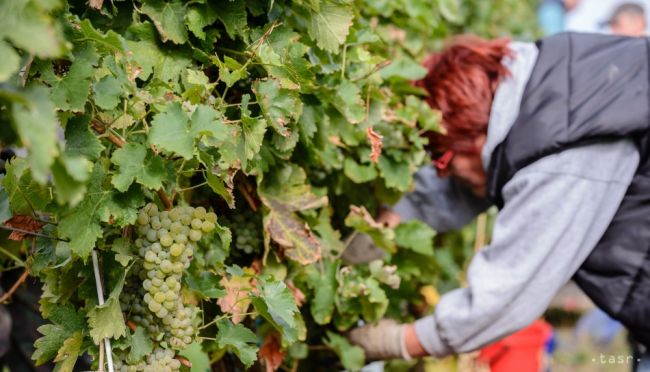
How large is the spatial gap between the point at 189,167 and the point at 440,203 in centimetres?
134

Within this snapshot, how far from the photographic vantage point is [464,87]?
208cm

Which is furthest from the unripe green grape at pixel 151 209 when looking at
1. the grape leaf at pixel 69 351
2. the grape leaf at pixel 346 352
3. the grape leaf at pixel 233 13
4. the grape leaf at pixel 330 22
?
the grape leaf at pixel 346 352

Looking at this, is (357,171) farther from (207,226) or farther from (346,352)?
(207,226)

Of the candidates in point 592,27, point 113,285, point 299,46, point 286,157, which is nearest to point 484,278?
point 286,157

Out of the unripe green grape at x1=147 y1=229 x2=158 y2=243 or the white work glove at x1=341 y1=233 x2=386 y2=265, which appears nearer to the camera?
the unripe green grape at x1=147 y1=229 x2=158 y2=243

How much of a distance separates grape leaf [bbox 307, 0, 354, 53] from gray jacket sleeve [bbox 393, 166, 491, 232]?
106 cm

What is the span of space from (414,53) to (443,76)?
7.9 inches

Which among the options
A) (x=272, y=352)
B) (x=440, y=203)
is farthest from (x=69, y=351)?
(x=440, y=203)

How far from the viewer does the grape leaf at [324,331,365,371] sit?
1914 mm

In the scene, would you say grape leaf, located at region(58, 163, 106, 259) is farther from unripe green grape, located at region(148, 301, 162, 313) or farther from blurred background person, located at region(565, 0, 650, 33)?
blurred background person, located at region(565, 0, 650, 33)

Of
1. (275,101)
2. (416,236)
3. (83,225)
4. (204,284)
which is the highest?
(275,101)

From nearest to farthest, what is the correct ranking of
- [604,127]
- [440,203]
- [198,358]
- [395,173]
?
[198,358] < [604,127] < [395,173] < [440,203]

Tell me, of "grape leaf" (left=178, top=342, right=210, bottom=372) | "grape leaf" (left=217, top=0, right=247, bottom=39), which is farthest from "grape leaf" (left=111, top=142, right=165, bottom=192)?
"grape leaf" (left=178, top=342, right=210, bottom=372)

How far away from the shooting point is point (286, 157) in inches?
57.7
